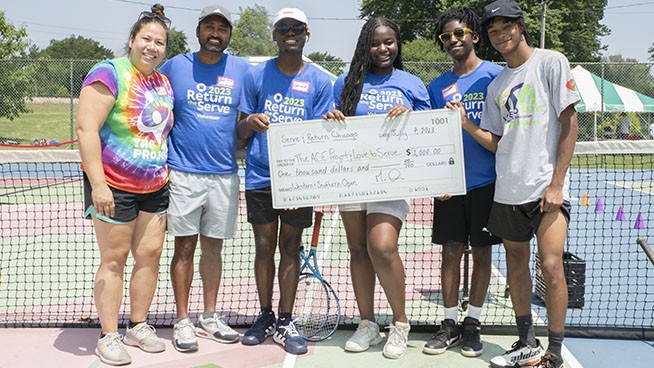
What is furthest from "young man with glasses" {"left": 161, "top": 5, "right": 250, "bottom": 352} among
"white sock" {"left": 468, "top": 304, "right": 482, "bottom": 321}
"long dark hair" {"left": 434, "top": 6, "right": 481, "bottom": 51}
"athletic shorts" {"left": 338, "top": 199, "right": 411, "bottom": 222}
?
"white sock" {"left": 468, "top": 304, "right": 482, "bottom": 321}

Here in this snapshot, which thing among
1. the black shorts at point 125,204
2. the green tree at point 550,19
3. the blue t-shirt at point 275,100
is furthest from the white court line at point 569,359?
the green tree at point 550,19

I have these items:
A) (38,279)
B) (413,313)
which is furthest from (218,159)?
(38,279)

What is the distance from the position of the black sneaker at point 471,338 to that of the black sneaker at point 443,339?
82 mm

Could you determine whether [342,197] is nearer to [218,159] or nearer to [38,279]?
[218,159]

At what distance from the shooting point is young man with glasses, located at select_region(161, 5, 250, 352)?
4.34m

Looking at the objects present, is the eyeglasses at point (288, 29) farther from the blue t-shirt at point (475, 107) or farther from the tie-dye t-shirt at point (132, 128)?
the blue t-shirt at point (475, 107)

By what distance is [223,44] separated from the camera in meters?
4.41

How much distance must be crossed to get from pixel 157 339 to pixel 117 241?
824 mm

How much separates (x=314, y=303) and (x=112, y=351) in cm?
156

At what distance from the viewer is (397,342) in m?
4.31

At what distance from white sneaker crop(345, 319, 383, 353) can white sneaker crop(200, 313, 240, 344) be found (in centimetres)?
87

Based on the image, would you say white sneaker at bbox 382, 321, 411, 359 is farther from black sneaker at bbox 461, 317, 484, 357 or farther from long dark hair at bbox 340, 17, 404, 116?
long dark hair at bbox 340, 17, 404, 116

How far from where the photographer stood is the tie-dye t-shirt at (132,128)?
→ 4031 mm

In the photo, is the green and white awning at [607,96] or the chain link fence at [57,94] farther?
the green and white awning at [607,96]
